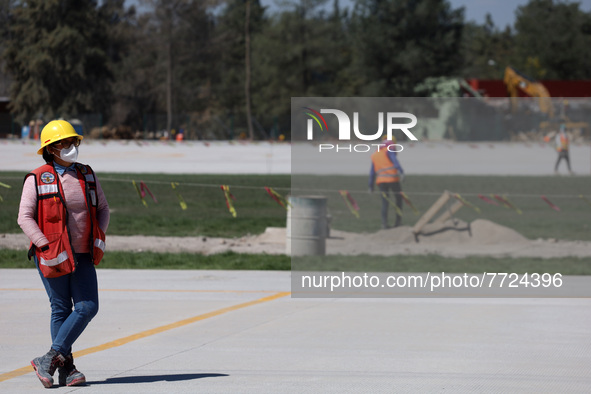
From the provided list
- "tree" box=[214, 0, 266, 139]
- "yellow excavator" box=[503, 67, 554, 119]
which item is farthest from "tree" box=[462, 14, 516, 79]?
"yellow excavator" box=[503, 67, 554, 119]

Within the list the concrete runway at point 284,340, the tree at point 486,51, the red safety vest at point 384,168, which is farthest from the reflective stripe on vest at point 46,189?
the tree at point 486,51

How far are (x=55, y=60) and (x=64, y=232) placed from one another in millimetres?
69560

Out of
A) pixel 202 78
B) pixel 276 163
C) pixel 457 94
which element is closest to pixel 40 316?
pixel 276 163

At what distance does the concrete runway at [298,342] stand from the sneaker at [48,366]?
0.36 feet

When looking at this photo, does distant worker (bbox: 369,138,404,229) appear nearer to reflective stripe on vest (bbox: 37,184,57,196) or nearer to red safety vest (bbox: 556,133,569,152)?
red safety vest (bbox: 556,133,569,152)

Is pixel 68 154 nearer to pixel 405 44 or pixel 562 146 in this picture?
pixel 562 146

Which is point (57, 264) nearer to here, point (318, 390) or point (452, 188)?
point (318, 390)

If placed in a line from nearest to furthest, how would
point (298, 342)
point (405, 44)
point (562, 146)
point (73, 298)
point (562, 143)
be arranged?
point (73, 298) < point (298, 342) < point (562, 143) < point (562, 146) < point (405, 44)

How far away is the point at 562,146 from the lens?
25750 mm

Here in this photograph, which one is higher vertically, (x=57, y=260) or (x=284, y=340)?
(x=57, y=260)

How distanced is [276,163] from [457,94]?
3420 cm

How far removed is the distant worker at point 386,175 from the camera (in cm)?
1773

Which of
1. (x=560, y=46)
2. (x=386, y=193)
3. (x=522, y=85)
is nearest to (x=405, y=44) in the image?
(x=522, y=85)

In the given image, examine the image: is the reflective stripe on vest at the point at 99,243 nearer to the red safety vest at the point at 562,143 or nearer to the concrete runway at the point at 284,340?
the concrete runway at the point at 284,340
